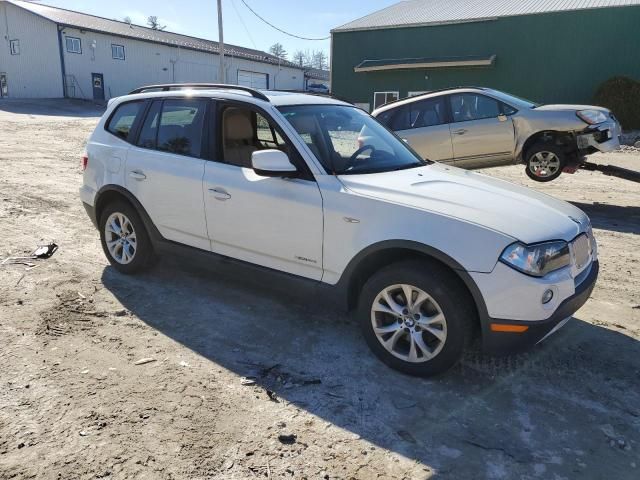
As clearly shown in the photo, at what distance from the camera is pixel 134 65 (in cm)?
3916

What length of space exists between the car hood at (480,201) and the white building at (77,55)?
37218 mm

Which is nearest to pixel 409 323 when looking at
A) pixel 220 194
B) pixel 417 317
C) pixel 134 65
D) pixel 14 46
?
pixel 417 317

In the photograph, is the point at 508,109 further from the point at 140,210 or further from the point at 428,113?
the point at 140,210

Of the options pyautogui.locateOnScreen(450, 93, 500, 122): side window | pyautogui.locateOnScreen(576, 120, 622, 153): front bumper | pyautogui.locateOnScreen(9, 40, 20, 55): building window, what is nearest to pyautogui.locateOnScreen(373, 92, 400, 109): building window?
pyautogui.locateOnScreen(450, 93, 500, 122): side window

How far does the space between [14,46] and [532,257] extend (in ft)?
139

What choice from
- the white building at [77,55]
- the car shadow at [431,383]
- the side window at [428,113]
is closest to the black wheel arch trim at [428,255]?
the car shadow at [431,383]

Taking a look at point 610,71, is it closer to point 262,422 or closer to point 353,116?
point 353,116

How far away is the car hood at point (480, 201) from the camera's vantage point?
9.80 ft

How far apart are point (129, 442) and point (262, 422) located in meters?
0.71

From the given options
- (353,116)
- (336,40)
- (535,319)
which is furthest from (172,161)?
(336,40)

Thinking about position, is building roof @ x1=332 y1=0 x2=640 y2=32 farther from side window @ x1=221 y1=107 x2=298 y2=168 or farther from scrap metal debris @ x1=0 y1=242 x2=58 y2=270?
scrap metal debris @ x1=0 y1=242 x2=58 y2=270

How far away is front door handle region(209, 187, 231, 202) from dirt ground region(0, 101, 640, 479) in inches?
21.6

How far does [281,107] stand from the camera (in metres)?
3.89

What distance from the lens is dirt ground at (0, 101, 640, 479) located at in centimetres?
253
